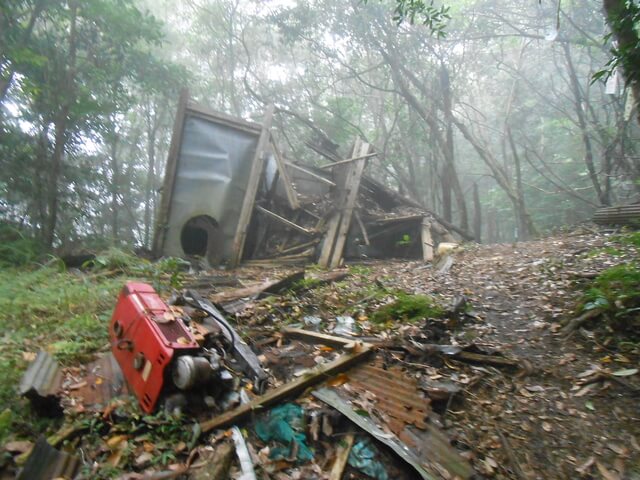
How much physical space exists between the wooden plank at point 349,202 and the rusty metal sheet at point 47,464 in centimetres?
562

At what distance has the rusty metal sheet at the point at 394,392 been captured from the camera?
2438 millimetres

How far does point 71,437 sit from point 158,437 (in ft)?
1.58

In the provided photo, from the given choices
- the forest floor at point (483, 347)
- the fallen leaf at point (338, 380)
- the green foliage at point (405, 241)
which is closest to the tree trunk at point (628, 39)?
the forest floor at point (483, 347)

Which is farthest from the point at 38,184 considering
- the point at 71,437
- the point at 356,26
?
the point at 356,26

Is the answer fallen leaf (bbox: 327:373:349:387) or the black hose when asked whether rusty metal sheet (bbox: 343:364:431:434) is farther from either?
the black hose

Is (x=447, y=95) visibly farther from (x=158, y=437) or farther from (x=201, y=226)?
(x=158, y=437)

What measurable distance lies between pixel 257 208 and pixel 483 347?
5197 millimetres

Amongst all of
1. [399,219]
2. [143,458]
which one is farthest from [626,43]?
[399,219]

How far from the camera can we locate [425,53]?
480 inches

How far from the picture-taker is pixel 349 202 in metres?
8.11

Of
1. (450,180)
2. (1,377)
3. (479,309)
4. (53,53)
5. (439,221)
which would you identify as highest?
(53,53)

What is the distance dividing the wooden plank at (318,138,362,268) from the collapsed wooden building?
20 mm

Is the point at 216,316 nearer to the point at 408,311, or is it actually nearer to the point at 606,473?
the point at 408,311

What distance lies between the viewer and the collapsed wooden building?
22.7 feet
